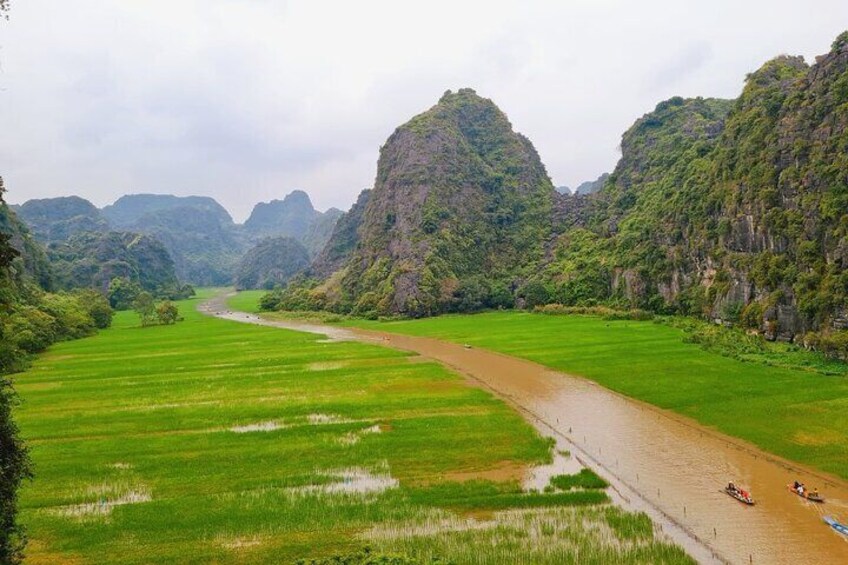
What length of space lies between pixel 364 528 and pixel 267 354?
49.3 meters

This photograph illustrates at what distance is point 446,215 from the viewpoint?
149375 mm

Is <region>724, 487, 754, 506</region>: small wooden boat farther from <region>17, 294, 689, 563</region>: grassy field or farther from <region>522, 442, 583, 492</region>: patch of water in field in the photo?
<region>522, 442, 583, 492</region>: patch of water in field

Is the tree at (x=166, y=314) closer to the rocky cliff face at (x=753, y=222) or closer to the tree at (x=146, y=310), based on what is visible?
the tree at (x=146, y=310)

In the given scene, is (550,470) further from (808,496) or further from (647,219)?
(647,219)

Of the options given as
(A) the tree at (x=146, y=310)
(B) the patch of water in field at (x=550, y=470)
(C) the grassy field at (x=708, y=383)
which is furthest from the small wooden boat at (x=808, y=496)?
(A) the tree at (x=146, y=310)

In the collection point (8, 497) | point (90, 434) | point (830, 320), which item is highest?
point (830, 320)

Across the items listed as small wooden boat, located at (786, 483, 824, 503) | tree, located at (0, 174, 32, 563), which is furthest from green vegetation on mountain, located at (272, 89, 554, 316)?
tree, located at (0, 174, 32, 563)

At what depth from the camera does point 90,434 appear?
33.8 metres

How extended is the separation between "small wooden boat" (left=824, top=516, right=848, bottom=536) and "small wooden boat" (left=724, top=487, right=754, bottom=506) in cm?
250

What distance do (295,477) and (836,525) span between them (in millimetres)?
22066

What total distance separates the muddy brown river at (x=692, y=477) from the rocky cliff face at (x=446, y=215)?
277ft

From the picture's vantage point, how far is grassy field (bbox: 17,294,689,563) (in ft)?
63.1

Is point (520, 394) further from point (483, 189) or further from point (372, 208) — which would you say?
point (372, 208)

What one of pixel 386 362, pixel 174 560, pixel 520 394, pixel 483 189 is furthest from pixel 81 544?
pixel 483 189
